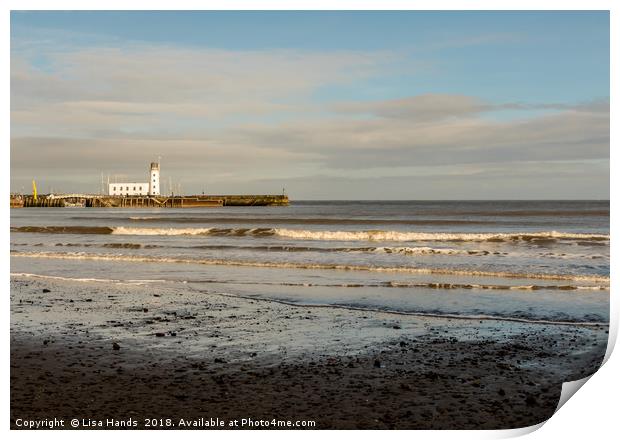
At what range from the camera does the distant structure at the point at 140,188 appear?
76.5 metres

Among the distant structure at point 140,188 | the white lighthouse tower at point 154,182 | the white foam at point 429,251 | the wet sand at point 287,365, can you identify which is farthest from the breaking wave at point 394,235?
the distant structure at point 140,188

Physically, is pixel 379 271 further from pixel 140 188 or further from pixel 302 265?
pixel 140 188

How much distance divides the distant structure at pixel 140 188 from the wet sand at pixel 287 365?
70.5 meters

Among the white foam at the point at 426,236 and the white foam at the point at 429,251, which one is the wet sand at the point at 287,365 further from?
the white foam at the point at 426,236

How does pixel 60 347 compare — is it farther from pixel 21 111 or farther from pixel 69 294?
pixel 69 294

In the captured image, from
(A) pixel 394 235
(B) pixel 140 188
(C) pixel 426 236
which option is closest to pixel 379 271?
(C) pixel 426 236

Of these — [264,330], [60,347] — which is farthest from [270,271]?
[60,347]

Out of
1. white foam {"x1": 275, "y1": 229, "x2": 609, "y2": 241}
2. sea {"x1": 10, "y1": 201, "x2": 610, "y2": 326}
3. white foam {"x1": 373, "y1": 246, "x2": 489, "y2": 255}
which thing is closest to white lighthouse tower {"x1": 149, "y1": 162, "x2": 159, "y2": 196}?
white foam {"x1": 275, "y1": 229, "x2": 609, "y2": 241}

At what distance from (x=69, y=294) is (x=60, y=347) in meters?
3.46

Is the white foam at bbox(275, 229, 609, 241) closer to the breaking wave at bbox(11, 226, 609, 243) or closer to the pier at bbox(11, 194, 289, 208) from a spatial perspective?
the breaking wave at bbox(11, 226, 609, 243)

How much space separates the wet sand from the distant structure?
70492 mm

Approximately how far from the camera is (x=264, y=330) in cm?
679

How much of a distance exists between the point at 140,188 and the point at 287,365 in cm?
7563

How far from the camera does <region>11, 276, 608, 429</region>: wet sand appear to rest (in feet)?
14.4
